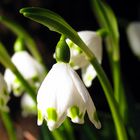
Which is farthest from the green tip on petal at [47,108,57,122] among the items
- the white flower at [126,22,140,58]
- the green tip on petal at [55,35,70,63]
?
the white flower at [126,22,140,58]

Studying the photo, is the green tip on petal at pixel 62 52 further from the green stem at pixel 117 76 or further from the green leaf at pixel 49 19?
the green stem at pixel 117 76

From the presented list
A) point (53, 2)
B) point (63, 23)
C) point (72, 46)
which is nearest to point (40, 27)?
point (53, 2)

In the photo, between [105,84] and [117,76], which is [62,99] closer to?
[105,84]

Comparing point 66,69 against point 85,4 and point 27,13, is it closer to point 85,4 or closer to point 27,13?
point 27,13

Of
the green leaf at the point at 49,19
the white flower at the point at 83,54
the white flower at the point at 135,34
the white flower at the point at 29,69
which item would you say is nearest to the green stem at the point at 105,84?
the green leaf at the point at 49,19

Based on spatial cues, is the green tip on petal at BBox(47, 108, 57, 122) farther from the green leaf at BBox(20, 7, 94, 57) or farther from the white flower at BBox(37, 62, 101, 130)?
the green leaf at BBox(20, 7, 94, 57)

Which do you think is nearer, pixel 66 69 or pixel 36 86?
pixel 66 69

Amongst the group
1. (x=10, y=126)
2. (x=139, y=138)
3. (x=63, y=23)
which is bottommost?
(x=139, y=138)


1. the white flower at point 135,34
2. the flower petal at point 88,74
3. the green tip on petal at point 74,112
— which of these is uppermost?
the green tip on petal at point 74,112
